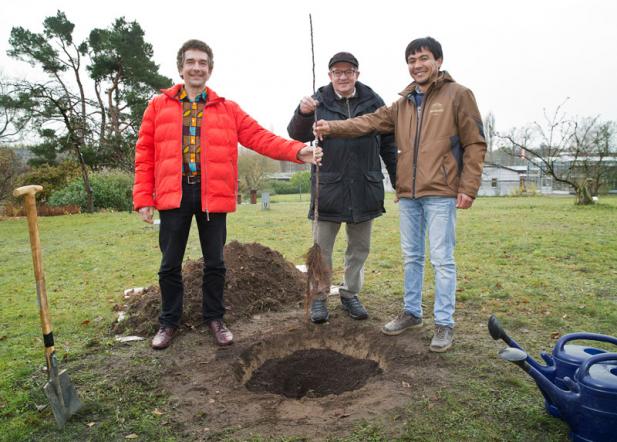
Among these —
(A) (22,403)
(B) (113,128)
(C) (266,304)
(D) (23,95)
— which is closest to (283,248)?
(C) (266,304)

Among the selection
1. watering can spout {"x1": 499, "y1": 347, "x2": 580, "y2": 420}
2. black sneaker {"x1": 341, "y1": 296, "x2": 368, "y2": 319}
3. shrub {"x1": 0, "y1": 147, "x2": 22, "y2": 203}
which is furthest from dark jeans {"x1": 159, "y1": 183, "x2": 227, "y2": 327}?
shrub {"x1": 0, "y1": 147, "x2": 22, "y2": 203}

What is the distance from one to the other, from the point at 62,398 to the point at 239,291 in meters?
2.32

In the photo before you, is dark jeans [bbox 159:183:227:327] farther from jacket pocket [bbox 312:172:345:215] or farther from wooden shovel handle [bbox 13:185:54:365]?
wooden shovel handle [bbox 13:185:54:365]

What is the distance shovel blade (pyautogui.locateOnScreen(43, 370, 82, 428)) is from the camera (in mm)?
2742

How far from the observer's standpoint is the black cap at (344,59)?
13.3ft

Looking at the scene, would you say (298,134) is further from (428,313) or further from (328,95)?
(428,313)

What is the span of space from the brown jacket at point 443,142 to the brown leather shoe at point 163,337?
2.44 metres

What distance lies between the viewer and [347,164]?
4.15 m

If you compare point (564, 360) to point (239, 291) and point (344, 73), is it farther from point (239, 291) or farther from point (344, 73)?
point (239, 291)

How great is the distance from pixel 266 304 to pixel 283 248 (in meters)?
4.58

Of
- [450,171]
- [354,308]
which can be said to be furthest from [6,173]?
[450,171]

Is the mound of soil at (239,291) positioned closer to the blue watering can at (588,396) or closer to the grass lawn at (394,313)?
the grass lawn at (394,313)

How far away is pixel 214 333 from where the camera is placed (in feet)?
13.2

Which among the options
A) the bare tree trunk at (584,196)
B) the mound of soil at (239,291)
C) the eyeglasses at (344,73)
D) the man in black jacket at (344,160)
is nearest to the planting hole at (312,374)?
the man in black jacket at (344,160)
